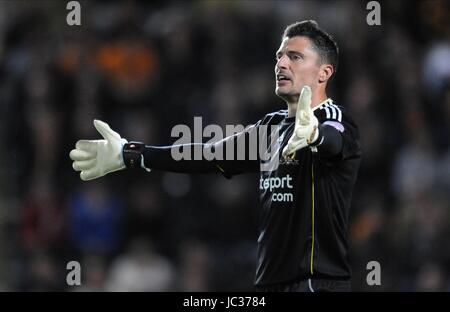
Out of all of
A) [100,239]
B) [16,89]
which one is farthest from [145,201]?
→ [16,89]

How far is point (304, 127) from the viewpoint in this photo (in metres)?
4.68

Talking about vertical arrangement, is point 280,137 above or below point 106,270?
above

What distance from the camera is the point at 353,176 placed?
17.0 feet

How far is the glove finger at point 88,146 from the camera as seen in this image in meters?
5.68

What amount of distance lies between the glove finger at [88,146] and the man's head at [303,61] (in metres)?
→ 1.17

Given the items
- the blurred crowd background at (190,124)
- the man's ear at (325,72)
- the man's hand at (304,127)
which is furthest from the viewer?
the blurred crowd background at (190,124)

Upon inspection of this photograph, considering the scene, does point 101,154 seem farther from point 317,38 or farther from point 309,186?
point 317,38

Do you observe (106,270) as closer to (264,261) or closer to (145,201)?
(145,201)

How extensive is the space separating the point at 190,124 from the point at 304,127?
468cm

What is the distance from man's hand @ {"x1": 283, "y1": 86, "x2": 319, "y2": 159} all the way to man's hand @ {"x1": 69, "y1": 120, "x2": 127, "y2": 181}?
4.38 feet

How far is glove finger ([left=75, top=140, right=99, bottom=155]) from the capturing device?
5.68 m

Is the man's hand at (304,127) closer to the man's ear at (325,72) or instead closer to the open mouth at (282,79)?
the open mouth at (282,79)

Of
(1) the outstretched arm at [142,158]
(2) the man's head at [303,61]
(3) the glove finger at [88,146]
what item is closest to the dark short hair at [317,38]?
(2) the man's head at [303,61]
